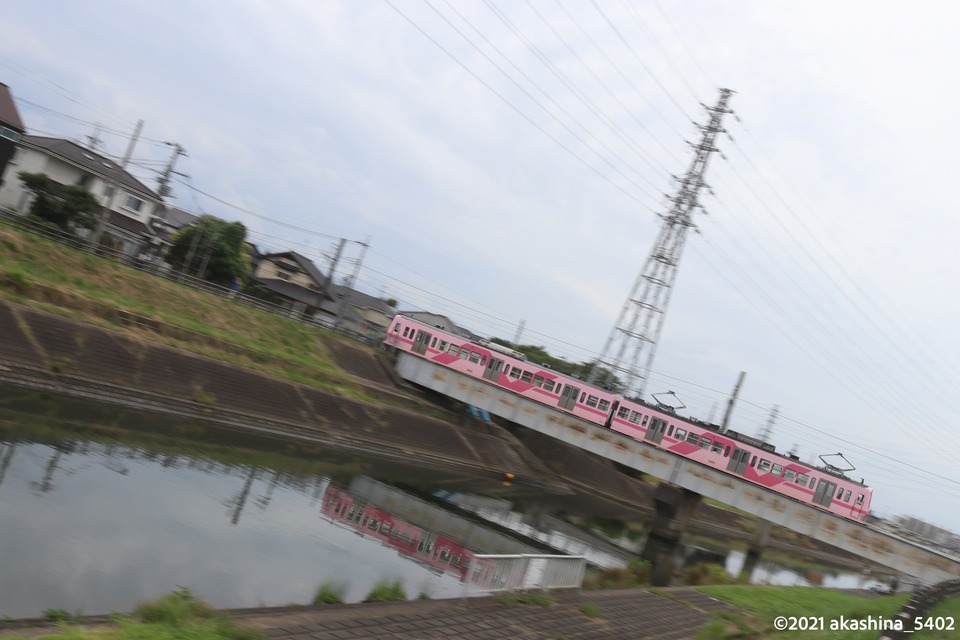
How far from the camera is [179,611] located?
9.77 metres

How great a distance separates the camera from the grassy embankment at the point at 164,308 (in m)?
30.0

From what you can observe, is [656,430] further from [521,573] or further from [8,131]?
[8,131]

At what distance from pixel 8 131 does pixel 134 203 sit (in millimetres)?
16167

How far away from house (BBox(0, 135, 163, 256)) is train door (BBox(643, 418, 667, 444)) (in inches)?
1292

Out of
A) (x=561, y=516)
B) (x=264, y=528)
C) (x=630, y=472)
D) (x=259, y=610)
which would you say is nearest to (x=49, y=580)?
(x=259, y=610)

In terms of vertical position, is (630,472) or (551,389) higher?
(551,389)

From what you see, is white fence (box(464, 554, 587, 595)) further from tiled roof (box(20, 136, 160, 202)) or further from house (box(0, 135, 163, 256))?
tiled roof (box(20, 136, 160, 202))

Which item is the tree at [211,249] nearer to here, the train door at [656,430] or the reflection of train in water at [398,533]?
the train door at [656,430]

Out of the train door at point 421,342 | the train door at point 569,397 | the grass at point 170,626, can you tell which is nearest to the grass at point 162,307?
the train door at point 421,342

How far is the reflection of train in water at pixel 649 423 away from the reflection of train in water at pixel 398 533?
23.7m

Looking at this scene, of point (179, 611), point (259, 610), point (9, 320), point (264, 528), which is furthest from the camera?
point (9, 320)

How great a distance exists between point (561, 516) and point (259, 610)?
3162cm

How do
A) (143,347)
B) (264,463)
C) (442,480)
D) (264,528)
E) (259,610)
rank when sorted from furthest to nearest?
1. (442,480)
2. (143,347)
3. (264,463)
4. (264,528)
5. (259,610)

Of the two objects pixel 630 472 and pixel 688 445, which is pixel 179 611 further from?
pixel 630 472
